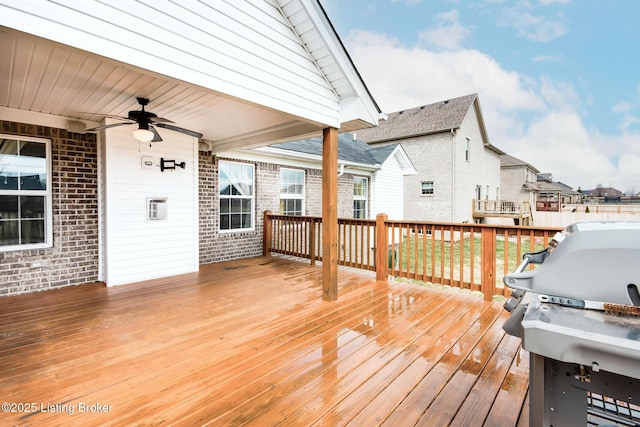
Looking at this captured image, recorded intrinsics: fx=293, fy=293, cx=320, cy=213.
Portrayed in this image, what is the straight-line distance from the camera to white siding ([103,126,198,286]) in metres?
4.70

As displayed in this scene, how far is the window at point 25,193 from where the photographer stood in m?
4.20

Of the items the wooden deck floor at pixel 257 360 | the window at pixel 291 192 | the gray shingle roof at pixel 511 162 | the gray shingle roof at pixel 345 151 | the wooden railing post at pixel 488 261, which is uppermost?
the gray shingle roof at pixel 511 162

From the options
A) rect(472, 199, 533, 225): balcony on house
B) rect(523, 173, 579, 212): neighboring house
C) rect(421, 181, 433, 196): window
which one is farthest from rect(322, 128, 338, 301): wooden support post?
rect(523, 173, 579, 212): neighboring house

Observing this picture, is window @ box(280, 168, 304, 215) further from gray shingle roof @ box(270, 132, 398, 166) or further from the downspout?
the downspout

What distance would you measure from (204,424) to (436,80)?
20.3 m

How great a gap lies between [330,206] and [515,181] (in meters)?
26.5

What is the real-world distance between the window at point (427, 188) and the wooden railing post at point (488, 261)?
12465mm

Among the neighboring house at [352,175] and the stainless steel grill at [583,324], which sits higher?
the neighboring house at [352,175]

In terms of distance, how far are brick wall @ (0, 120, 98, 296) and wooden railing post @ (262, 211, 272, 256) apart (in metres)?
3.34

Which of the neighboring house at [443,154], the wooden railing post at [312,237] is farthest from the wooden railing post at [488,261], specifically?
the neighboring house at [443,154]

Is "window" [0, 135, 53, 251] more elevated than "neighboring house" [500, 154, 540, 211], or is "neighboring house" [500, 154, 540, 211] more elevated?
"neighboring house" [500, 154, 540, 211]

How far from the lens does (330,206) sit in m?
4.02

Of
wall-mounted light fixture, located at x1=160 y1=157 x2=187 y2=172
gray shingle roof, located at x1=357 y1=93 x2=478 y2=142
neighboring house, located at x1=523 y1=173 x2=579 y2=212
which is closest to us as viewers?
wall-mounted light fixture, located at x1=160 y1=157 x2=187 y2=172

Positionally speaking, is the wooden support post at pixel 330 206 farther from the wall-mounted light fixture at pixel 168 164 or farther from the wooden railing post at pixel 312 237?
the wall-mounted light fixture at pixel 168 164
